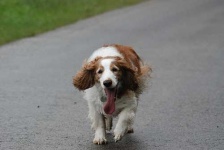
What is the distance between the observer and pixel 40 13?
22.0 meters

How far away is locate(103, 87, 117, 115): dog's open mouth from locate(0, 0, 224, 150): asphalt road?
0.42m

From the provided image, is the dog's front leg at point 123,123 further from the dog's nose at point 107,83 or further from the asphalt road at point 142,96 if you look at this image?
the dog's nose at point 107,83

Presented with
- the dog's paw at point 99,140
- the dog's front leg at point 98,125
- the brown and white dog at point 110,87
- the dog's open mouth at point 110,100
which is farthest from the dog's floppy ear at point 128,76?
the dog's paw at point 99,140

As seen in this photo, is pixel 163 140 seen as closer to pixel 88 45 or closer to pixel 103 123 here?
pixel 103 123

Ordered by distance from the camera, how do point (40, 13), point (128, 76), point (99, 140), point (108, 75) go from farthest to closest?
1. point (40, 13)
2. point (99, 140)
3. point (128, 76)
4. point (108, 75)

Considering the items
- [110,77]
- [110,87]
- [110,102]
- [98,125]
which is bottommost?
[98,125]

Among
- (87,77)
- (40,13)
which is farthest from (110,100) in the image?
(40,13)

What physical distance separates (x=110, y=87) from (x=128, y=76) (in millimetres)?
411

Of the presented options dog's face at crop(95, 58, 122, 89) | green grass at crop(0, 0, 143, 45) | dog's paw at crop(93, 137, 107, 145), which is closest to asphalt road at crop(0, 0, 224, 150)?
dog's paw at crop(93, 137, 107, 145)

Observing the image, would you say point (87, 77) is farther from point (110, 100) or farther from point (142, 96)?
point (142, 96)

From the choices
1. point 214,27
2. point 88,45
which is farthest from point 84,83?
point 214,27

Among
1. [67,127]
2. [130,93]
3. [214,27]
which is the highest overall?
[130,93]

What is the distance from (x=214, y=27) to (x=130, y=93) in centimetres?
1314

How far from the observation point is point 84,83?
786 cm
